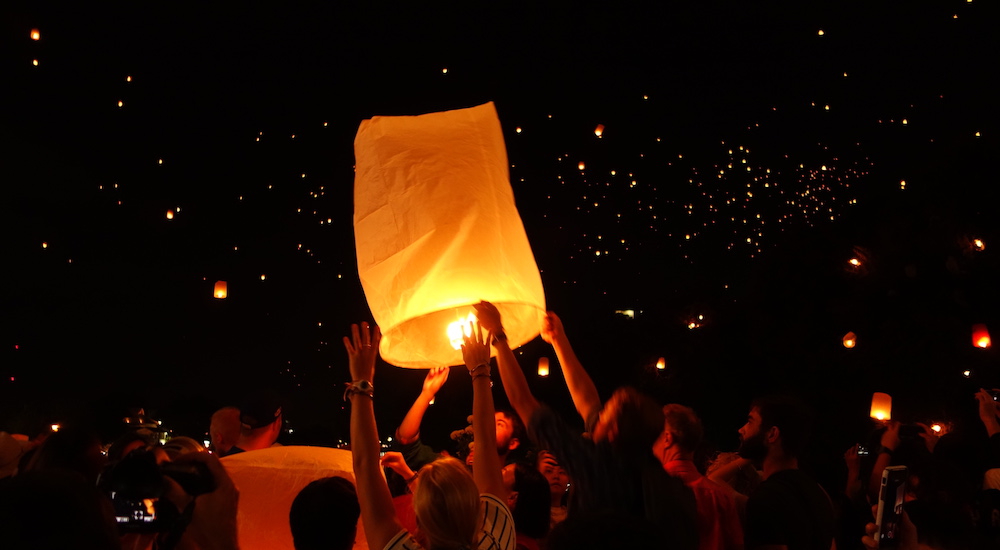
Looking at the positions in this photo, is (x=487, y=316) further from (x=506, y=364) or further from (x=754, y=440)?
(x=754, y=440)

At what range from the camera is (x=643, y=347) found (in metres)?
24.3

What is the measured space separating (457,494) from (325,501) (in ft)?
1.45

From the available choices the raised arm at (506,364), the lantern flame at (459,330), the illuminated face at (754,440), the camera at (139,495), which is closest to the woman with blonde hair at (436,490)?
the raised arm at (506,364)

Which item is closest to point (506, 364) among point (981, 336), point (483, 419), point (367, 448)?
point (483, 419)

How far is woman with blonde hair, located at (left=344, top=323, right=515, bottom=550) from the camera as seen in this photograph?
242 centimetres

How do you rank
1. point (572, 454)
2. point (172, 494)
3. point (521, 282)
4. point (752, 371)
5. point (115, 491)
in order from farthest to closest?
point (752, 371)
point (521, 282)
point (572, 454)
point (172, 494)
point (115, 491)

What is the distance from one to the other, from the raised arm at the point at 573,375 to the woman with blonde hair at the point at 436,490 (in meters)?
0.54

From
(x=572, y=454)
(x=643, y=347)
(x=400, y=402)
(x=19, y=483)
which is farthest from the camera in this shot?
(x=643, y=347)

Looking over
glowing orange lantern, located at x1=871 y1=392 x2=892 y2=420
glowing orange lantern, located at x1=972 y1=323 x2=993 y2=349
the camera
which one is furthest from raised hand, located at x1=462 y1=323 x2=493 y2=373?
glowing orange lantern, located at x1=972 y1=323 x2=993 y2=349

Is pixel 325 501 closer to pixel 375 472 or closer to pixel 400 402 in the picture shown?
pixel 375 472

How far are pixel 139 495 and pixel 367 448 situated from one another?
881mm

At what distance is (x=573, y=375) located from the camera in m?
3.58

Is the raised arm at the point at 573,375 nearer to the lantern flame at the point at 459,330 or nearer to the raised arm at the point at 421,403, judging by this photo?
the lantern flame at the point at 459,330

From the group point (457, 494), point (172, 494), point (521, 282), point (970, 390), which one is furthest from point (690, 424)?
point (970, 390)
